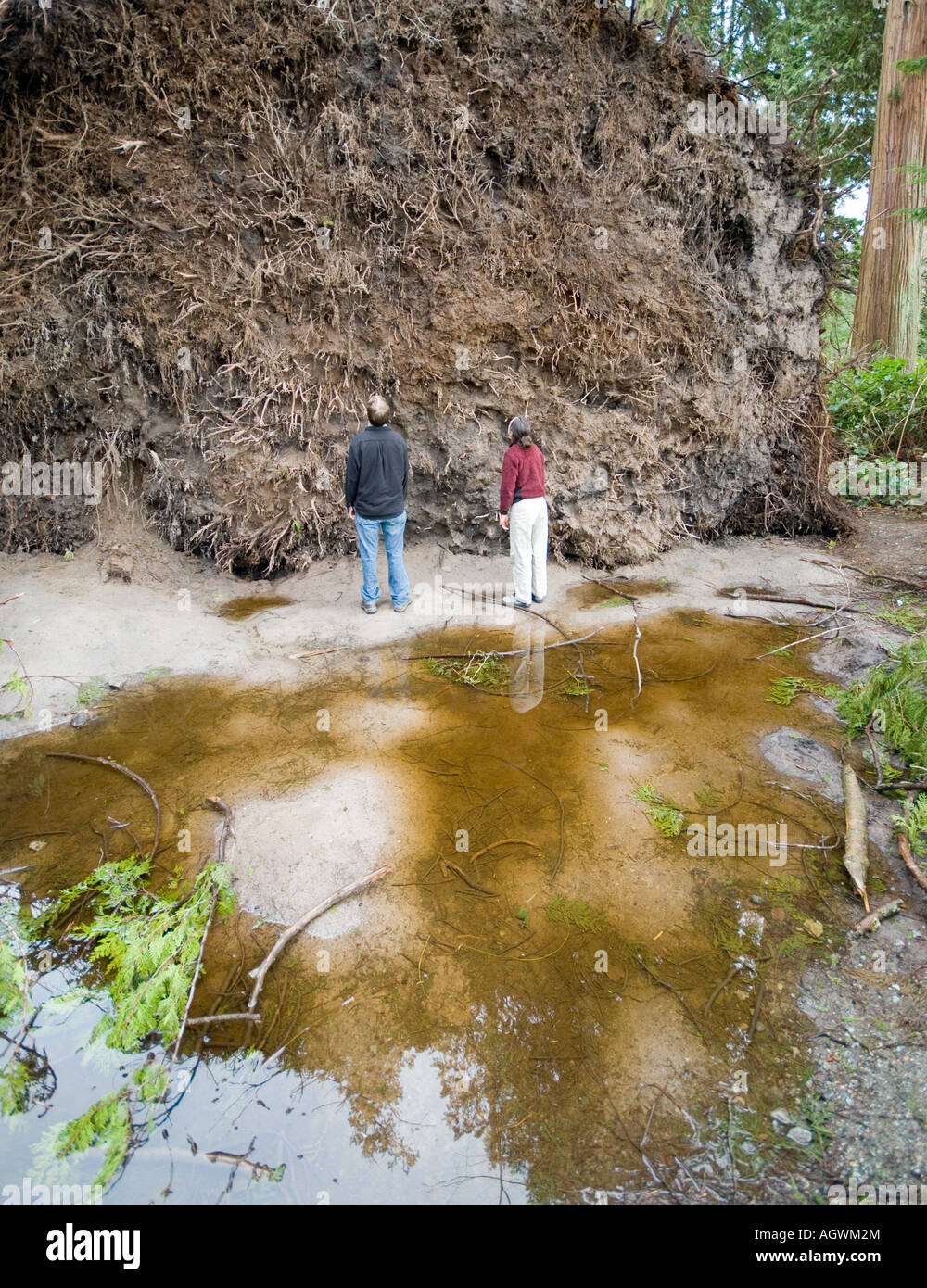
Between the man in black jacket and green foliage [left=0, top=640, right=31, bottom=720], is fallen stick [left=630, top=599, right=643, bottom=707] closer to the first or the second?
the man in black jacket

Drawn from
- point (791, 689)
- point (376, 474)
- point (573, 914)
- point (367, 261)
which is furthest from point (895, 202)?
point (573, 914)

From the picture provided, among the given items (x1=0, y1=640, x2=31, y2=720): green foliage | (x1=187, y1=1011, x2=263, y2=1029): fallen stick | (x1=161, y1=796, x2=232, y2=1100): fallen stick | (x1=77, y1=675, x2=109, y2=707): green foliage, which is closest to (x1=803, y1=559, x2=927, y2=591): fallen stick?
(x1=161, y1=796, x2=232, y2=1100): fallen stick

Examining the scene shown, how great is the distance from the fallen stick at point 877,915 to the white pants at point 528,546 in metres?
4.87

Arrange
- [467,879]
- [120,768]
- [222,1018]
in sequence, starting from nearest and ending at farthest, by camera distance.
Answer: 1. [222,1018]
2. [467,879]
3. [120,768]

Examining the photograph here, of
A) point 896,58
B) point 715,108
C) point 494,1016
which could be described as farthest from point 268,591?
point 896,58

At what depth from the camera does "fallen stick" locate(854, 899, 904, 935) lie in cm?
356

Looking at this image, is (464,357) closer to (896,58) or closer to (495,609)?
(495,609)

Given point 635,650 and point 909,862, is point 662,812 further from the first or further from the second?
point 635,650

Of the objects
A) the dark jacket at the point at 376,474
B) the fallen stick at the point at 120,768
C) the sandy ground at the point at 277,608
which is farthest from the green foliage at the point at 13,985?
the dark jacket at the point at 376,474

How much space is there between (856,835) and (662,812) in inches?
43.6

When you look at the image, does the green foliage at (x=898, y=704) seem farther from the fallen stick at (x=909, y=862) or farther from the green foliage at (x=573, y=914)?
the green foliage at (x=573, y=914)

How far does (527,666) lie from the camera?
21.4 ft

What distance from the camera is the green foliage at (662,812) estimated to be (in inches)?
170

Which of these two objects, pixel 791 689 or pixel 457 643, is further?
pixel 457 643
